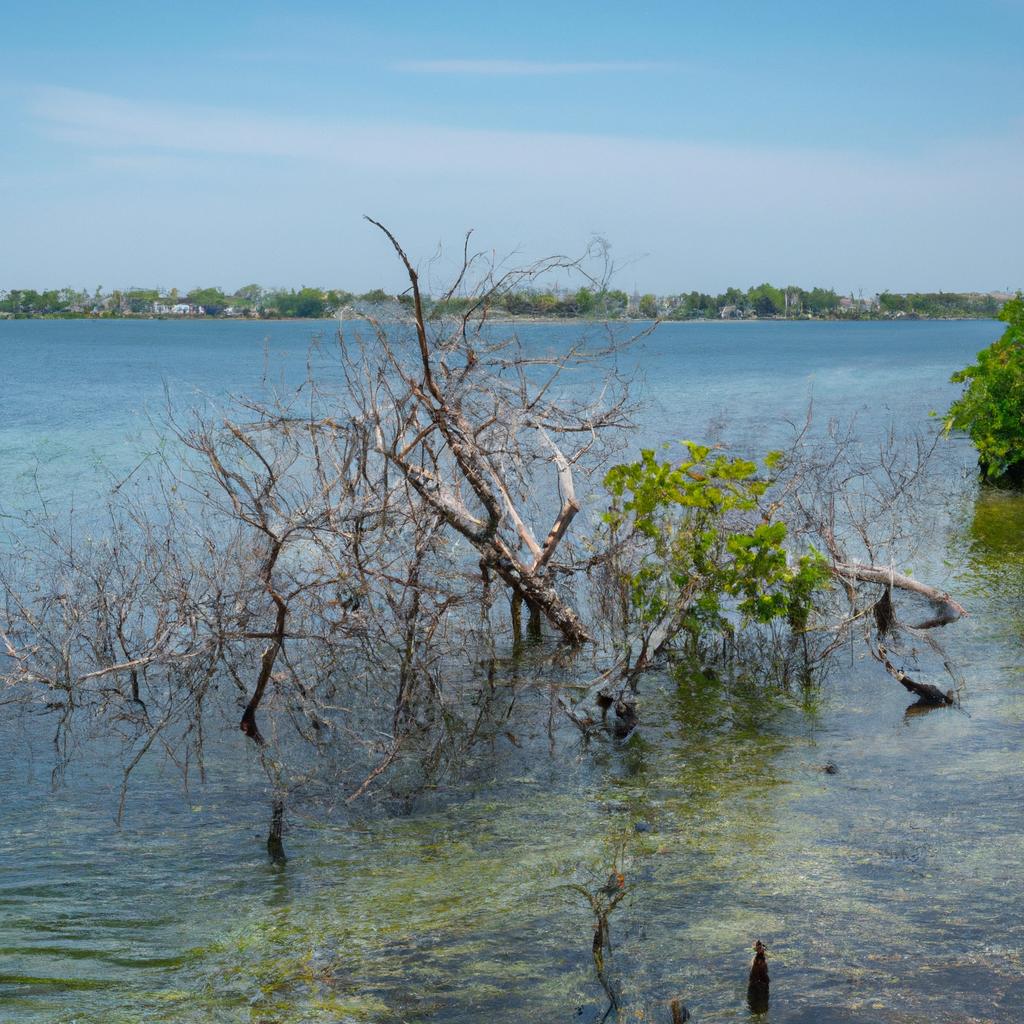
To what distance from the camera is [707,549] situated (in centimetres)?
1255

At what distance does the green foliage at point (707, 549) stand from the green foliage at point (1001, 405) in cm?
1380

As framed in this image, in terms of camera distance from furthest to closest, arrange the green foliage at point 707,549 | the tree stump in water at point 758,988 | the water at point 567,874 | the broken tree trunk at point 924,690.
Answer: the green foliage at point 707,549 → the broken tree trunk at point 924,690 → the water at point 567,874 → the tree stump in water at point 758,988

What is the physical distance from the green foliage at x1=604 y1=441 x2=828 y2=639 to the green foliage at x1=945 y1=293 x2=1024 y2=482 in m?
13.8

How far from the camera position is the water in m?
7.09

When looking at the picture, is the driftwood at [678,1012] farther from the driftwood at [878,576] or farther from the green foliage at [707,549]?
the driftwood at [878,576]

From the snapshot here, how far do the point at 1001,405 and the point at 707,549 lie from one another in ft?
49.1

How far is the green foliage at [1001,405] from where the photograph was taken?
24.6m

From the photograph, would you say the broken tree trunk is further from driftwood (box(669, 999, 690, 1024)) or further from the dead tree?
driftwood (box(669, 999, 690, 1024))

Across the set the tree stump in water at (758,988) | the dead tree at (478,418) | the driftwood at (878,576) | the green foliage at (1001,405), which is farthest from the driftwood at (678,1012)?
the green foliage at (1001,405)

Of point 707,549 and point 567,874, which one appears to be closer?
point 567,874

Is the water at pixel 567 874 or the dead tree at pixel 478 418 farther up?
the dead tree at pixel 478 418

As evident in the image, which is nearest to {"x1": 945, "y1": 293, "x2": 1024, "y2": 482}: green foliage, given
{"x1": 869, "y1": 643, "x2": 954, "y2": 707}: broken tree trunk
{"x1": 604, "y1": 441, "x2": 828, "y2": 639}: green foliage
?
{"x1": 604, "y1": 441, "x2": 828, "y2": 639}: green foliage

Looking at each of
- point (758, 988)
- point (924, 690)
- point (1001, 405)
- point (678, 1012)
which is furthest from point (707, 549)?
point (1001, 405)

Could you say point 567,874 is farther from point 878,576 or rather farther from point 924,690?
point 878,576
